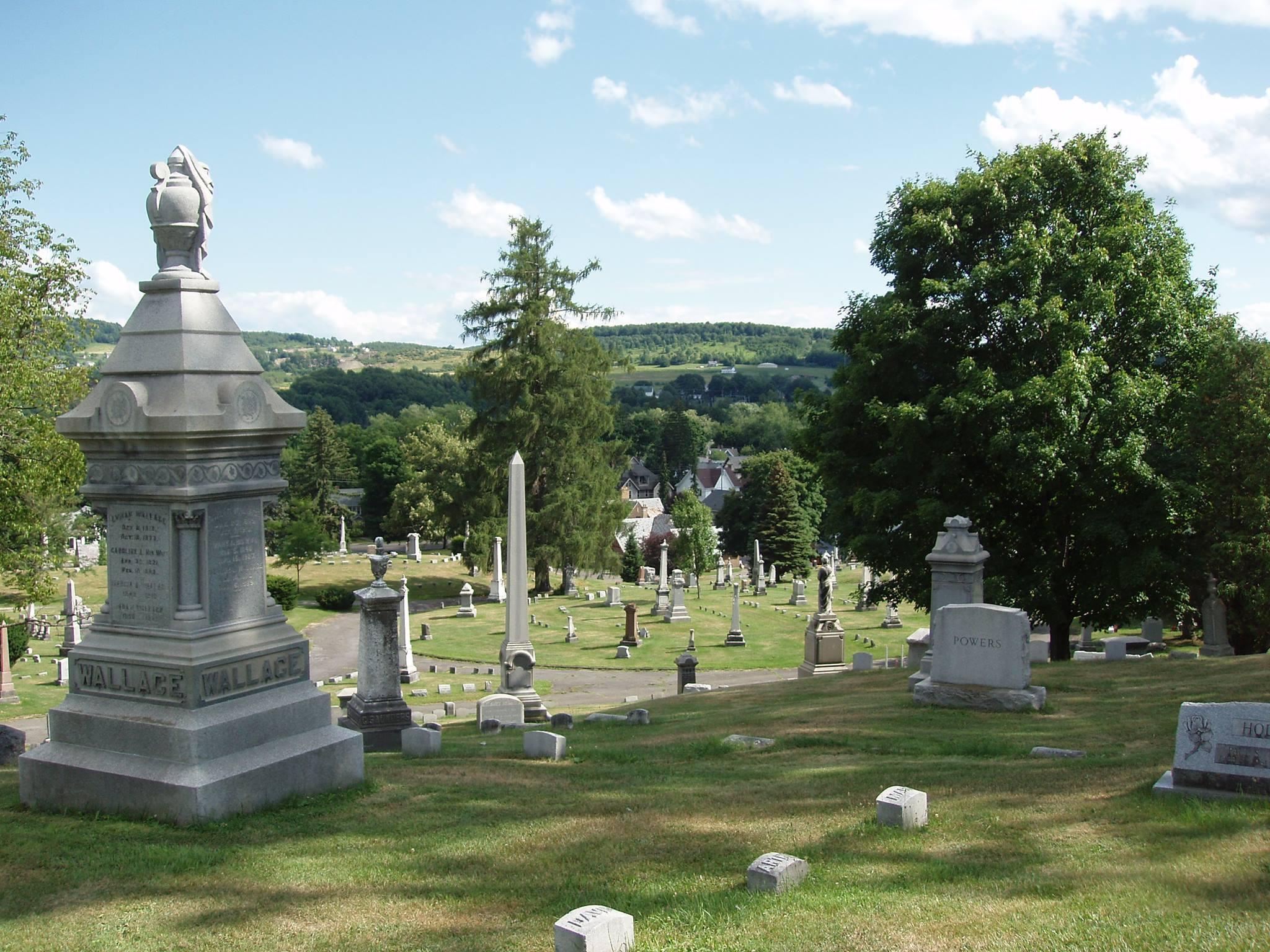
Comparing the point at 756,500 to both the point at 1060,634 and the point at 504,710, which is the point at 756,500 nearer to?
the point at 1060,634

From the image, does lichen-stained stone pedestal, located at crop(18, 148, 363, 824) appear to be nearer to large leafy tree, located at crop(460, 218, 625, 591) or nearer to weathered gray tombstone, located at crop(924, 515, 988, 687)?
weathered gray tombstone, located at crop(924, 515, 988, 687)

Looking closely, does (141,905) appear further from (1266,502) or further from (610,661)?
(610,661)

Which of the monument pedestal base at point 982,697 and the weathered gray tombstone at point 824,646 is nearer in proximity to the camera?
the monument pedestal base at point 982,697

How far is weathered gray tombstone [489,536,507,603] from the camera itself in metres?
40.8

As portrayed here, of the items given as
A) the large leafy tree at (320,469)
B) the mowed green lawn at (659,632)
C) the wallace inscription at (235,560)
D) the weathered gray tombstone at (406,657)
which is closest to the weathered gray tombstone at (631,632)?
the mowed green lawn at (659,632)

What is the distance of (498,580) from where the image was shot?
138ft

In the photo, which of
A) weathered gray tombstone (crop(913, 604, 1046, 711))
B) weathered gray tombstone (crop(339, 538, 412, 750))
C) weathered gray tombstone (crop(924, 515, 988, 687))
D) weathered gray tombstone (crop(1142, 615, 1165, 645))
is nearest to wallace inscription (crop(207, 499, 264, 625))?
weathered gray tombstone (crop(339, 538, 412, 750))

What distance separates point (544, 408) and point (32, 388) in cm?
2400

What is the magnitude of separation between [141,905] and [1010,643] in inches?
384

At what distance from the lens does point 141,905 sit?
5578mm

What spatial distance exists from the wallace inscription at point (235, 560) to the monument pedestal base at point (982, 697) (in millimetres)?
8340

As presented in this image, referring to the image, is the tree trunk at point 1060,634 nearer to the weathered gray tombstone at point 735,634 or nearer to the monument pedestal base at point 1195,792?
the monument pedestal base at point 1195,792

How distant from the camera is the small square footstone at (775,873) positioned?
5.48 metres

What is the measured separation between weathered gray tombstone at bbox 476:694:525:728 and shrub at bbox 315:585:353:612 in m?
24.8
